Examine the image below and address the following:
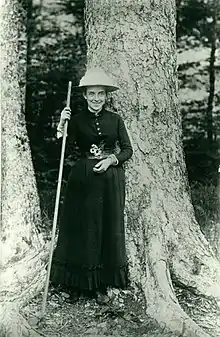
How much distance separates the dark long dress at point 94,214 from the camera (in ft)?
8.17

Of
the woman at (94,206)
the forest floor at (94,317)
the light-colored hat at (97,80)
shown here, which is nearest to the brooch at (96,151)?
the woman at (94,206)

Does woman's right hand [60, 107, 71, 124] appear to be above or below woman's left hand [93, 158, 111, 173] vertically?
above

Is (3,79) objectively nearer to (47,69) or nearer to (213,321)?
(47,69)

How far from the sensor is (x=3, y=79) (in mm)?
2652

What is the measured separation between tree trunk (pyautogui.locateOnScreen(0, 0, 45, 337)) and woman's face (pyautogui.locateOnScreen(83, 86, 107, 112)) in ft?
1.31

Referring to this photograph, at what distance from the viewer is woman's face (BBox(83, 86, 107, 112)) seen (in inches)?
96.7

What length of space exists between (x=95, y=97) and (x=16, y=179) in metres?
0.62

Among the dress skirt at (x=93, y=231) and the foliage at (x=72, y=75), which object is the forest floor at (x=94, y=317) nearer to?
the dress skirt at (x=93, y=231)

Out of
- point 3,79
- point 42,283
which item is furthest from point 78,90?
point 42,283

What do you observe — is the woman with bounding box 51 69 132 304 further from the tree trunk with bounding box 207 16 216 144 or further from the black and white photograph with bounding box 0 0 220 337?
the tree trunk with bounding box 207 16 216 144

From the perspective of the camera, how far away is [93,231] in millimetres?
2514

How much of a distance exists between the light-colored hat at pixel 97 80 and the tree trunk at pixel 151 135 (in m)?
0.07

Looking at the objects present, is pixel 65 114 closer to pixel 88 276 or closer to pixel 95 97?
pixel 95 97

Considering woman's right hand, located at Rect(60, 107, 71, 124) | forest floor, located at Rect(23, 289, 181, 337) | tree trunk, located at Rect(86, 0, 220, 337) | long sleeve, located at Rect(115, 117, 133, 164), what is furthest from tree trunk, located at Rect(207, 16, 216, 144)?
forest floor, located at Rect(23, 289, 181, 337)
